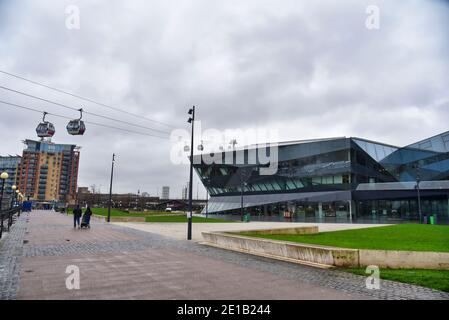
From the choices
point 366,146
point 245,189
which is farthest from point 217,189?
point 366,146

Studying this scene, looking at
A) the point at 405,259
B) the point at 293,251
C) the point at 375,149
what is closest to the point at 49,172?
the point at 375,149

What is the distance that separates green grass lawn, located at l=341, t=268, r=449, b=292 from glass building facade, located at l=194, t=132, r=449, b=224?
3723 centimetres

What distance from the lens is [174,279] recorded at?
7766 mm

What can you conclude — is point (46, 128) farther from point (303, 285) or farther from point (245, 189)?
point (245, 189)

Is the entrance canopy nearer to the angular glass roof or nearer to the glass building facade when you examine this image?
the glass building facade

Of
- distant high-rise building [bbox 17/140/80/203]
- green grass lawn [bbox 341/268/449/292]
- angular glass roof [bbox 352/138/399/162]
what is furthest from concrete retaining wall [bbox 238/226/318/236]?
distant high-rise building [bbox 17/140/80/203]

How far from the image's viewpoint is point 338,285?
746 centimetres

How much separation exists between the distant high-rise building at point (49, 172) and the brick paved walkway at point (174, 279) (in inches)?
5696

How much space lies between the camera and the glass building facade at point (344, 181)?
47938 mm

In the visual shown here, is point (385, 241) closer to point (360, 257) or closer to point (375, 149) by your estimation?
point (360, 257)

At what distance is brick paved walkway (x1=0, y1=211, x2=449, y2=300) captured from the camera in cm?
646

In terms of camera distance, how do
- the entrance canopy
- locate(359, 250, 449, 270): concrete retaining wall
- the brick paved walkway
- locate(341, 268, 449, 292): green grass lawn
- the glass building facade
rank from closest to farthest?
the brick paved walkway → locate(341, 268, 449, 292): green grass lawn → locate(359, 250, 449, 270): concrete retaining wall → the glass building facade → the entrance canopy
